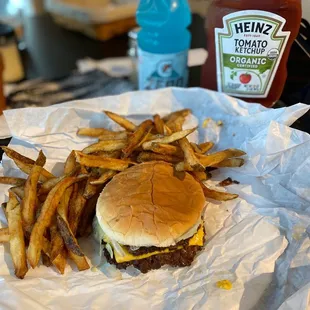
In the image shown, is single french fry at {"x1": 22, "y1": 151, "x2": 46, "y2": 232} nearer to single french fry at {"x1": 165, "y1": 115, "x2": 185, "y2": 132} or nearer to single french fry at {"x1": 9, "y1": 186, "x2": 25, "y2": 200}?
single french fry at {"x1": 9, "y1": 186, "x2": 25, "y2": 200}

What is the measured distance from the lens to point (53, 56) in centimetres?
281

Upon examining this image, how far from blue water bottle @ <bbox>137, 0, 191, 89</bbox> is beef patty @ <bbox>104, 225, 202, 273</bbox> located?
813 millimetres

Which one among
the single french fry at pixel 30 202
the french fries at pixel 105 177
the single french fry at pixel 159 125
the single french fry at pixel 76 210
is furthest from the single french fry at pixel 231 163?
the single french fry at pixel 30 202

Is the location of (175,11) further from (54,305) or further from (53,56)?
(53,56)

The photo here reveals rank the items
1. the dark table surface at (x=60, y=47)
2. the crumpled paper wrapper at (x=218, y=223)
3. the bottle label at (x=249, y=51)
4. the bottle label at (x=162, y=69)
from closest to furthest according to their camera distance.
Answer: the crumpled paper wrapper at (x=218, y=223) < the bottle label at (x=249, y=51) < the bottle label at (x=162, y=69) < the dark table surface at (x=60, y=47)

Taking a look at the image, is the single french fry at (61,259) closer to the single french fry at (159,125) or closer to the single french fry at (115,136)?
the single french fry at (115,136)

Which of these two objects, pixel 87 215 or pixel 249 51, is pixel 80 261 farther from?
pixel 249 51

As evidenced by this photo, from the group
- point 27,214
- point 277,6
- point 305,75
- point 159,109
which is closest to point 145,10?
point 159,109

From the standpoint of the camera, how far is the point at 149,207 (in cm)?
106

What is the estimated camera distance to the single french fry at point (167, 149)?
1.21m

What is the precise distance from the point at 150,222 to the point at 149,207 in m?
0.05

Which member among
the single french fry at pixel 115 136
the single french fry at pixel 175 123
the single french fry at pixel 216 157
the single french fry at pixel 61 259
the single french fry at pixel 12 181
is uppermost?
the single french fry at pixel 115 136

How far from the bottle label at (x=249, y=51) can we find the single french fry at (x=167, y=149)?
1.35 ft

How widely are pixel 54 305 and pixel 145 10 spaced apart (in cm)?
119
